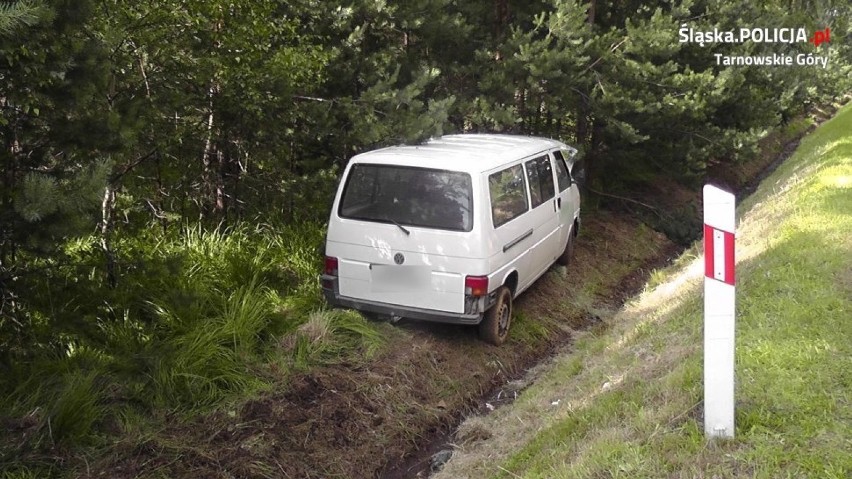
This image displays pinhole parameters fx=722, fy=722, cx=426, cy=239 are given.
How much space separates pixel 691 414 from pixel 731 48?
11.8m

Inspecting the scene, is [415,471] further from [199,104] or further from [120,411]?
[199,104]

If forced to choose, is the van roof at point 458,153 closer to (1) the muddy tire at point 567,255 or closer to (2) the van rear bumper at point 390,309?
(2) the van rear bumper at point 390,309

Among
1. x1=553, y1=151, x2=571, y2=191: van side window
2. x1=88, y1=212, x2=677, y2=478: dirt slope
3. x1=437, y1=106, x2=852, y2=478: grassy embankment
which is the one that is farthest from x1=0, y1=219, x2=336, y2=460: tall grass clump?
x1=553, y1=151, x2=571, y2=191: van side window

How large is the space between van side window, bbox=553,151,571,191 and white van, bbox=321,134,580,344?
74.5 inches

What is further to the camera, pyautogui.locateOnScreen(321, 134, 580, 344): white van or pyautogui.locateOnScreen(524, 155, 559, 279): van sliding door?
pyautogui.locateOnScreen(524, 155, 559, 279): van sliding door

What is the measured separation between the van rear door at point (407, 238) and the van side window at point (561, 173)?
2815 millimetres

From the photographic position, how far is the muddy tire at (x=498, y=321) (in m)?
7.00

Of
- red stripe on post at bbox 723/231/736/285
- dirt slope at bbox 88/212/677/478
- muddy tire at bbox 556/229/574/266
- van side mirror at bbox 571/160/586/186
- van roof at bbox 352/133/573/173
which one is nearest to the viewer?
red stripe on post at bbox 723/231/736/285

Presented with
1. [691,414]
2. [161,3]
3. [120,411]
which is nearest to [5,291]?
[120,411]

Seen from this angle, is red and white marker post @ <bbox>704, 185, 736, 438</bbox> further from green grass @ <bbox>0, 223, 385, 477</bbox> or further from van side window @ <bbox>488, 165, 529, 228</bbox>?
green grass @ <bbox>0, 223, 385, 477</bbox>

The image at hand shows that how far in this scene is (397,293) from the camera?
659 centimetres

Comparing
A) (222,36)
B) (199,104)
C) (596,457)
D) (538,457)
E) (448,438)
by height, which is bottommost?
(448,438)

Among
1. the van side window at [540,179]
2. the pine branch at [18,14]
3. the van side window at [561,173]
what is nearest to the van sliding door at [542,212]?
the van side window at [540,179]

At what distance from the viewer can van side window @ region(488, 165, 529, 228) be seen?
6.78 metres
